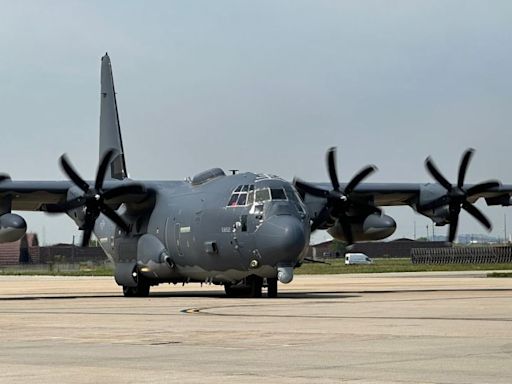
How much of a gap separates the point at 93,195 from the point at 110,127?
30.6 feet

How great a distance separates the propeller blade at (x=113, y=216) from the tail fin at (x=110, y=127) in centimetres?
608

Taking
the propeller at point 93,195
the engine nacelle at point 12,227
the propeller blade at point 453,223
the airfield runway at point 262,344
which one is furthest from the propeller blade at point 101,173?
the propeller blade at point 453,223

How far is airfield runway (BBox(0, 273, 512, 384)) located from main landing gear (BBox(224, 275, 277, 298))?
7.64 metres

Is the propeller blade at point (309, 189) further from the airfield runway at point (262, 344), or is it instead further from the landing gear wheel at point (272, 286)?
the airfield runway at point (262, 344)

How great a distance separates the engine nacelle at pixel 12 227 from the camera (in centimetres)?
3734

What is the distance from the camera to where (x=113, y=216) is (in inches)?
1618

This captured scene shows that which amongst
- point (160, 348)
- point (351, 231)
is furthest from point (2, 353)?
point (351, 231)

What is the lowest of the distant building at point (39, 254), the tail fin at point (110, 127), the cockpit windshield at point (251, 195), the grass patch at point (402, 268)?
the distant building at point (39, 254)

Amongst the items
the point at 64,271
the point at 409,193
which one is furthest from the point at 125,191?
the point at 64,271

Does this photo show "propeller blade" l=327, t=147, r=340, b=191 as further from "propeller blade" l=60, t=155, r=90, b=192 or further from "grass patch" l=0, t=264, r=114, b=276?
"grass patch" l=0, t=264, r=114, b=276

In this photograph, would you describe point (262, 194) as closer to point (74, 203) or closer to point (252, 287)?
point (252, 287)

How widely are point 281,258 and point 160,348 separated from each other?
17.7 m

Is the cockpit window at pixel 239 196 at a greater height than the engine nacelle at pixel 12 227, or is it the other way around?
the cockpit window at pixel 239 196

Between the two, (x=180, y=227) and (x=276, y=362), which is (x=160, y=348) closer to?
(x=276, y=362)
